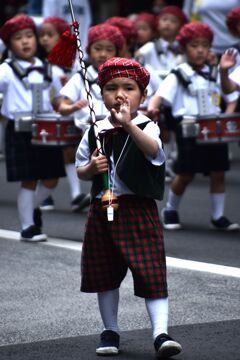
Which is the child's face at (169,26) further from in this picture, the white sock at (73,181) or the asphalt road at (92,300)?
the asphalt road at (92,300)

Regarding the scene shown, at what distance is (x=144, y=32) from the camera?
16.4m

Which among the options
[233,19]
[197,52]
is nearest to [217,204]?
[197,52]

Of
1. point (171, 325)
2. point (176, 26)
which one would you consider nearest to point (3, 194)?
point (176, 26)

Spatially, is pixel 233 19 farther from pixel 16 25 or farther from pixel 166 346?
pixel 166 346

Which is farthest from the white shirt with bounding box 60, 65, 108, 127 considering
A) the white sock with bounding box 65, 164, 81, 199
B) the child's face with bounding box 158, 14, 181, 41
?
the child's face with bounding box 158, 14, 181, 41

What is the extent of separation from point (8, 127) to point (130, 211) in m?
3.88

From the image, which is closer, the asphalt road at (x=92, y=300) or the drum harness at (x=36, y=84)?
the asphalt road at (x=92, y=300)

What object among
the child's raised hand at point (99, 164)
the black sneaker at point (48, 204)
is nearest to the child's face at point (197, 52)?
the black sneaker at point (48, 204)

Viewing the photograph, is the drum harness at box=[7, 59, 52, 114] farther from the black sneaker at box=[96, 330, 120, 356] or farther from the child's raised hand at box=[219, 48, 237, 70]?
the black sneaker at box=[96, 330, 120, 356]

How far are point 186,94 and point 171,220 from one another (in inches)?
40.4

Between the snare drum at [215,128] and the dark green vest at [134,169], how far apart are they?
3.70 m

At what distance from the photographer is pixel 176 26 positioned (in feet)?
51.8

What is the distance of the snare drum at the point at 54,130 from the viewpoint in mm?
9719

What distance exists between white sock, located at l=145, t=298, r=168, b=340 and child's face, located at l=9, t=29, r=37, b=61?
421cm
